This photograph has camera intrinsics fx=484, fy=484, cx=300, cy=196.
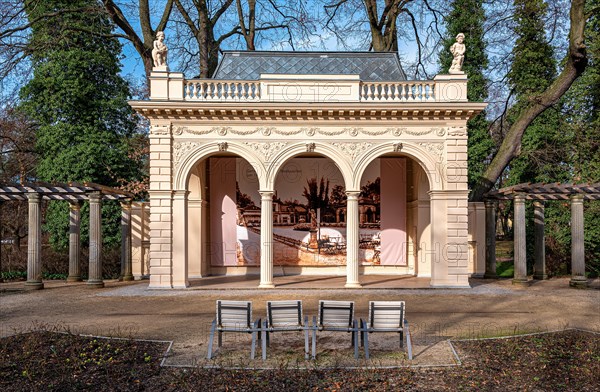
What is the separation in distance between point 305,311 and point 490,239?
401 inches

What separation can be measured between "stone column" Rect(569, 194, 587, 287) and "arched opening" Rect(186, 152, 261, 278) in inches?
446

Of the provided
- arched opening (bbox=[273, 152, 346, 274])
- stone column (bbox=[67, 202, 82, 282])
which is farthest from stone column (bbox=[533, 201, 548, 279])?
stone column (bbox=[67, 202, 82, 282])

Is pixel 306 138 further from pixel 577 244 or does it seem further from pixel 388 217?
pixel 577 244

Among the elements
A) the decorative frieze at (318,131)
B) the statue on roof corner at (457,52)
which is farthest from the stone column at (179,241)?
the statue on roof corner at (457,52)

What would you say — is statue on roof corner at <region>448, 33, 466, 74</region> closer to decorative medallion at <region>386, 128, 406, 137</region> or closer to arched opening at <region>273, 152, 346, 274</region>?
decorative medallion at <region>386, 128, 406, 137</region>

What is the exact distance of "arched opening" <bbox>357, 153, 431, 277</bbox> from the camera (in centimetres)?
1948

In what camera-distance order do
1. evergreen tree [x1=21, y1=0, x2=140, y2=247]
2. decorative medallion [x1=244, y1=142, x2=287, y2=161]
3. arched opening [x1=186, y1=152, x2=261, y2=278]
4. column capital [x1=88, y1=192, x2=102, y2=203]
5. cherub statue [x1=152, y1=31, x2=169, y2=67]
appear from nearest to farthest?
cherub statue [x1=152, y1=31, x2=169, y2=67]
decorative medallion [x1=244, y1=142, x2=287, y2=161]
column capital [x1=88, y1=192, x2=102, y2=203]
arched opening [x1=186, y1=152, x2=261, y2=278]
evergreen tree [x1=21, y1=0, x2=140, y2=247]

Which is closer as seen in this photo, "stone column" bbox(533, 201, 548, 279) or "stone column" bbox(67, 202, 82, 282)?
"stone column" bbox(533, 201, 548, 279)

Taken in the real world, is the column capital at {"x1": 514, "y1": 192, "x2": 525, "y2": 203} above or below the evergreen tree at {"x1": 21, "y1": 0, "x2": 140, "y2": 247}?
→ below

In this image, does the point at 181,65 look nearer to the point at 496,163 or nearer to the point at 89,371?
the point at 496,163

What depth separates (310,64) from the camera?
1856 centimetres

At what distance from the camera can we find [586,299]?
1366 centimetres

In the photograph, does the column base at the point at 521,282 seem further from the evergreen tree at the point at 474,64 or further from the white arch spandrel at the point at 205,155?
the evergreen tree at the point at 474,64

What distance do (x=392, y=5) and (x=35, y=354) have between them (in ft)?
77.7
